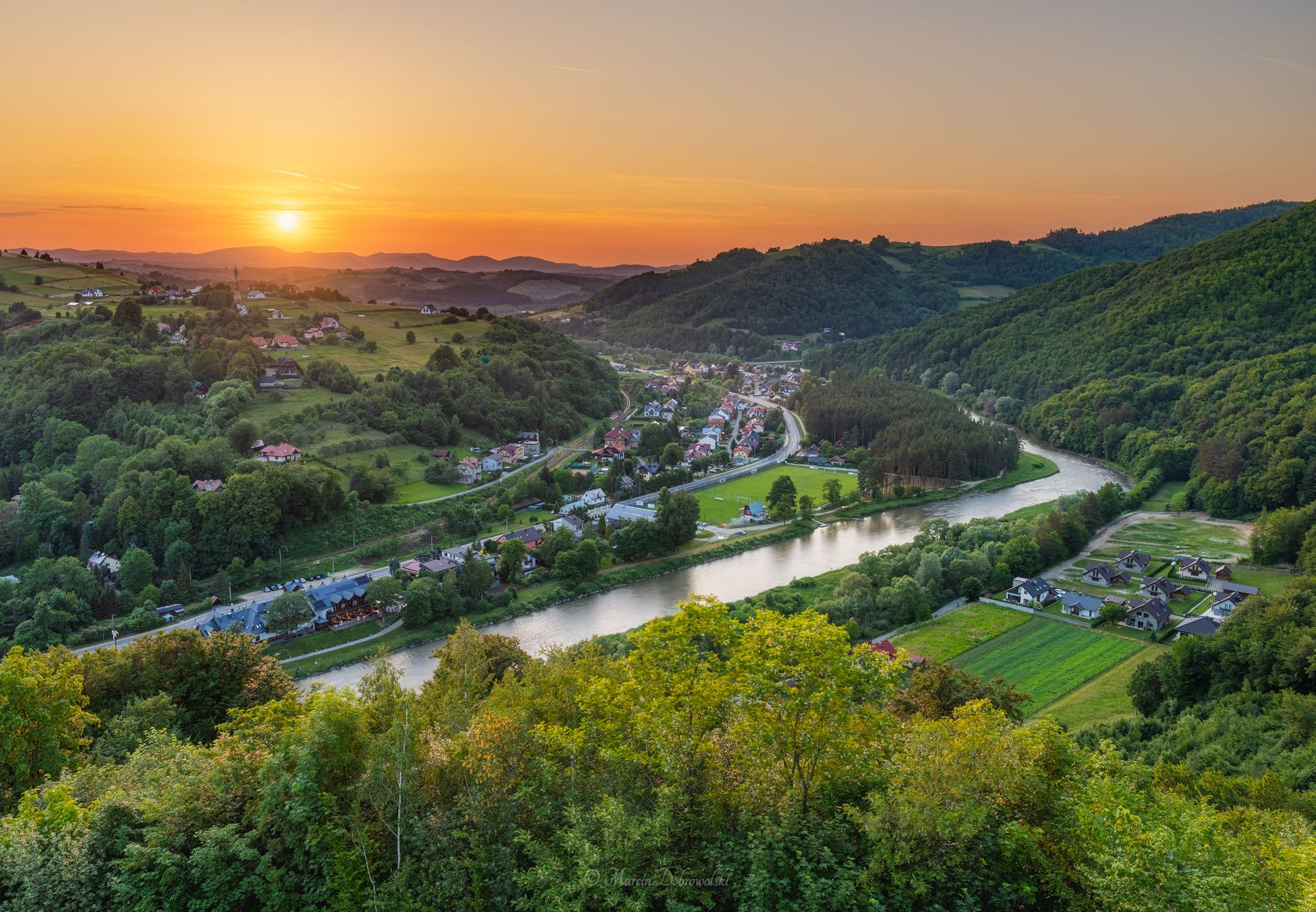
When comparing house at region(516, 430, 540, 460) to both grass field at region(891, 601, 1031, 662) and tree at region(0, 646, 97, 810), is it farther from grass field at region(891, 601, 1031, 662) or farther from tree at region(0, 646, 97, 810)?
tree at region(0, 646, 97, 810)

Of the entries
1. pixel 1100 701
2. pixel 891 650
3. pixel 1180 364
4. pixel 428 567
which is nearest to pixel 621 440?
pixel 428 567

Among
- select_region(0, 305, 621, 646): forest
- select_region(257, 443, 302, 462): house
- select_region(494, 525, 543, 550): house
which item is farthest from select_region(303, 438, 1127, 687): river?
select_region(257, 443, 302, 462): house

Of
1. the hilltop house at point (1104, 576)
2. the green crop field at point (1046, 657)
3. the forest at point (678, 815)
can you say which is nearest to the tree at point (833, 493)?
the hilltop house at point (1104, 576)

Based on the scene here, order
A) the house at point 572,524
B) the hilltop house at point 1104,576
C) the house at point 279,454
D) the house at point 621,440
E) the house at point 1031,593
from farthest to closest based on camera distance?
1. the house at point 621,440
2. the house at point 279,454
3. the house at point 572,524
4. the hilltop house at point 1104,576
5. the house at point 1031,593

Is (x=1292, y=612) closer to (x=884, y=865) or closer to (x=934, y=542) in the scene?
(x=934, y=542)

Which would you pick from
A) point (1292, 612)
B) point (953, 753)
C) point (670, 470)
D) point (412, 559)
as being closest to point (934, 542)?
point (1292, 612)

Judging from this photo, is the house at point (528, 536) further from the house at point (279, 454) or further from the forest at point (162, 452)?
the house at point (279, 454)
